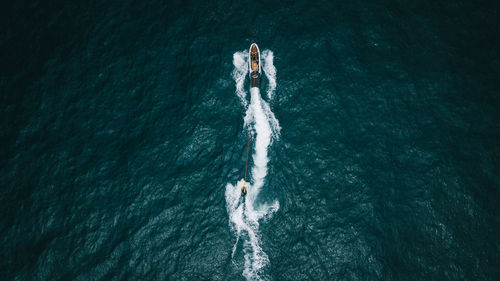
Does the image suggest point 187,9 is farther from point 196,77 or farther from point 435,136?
point 435,136

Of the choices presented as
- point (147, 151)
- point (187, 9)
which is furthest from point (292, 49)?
point (147, 151)

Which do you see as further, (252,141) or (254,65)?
(254,65)

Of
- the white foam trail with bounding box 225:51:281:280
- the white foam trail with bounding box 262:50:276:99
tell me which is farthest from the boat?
the white foam trail with bounding box 262:50:276:99

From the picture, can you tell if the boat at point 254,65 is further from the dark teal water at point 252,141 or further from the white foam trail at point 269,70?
the white foam trail at point 269,70

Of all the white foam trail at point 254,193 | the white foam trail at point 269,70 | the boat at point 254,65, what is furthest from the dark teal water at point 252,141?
the boat at point 254,65

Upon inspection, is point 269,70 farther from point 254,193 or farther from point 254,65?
point 254,193

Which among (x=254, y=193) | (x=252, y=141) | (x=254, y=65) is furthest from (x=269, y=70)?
(x=254, y=193)

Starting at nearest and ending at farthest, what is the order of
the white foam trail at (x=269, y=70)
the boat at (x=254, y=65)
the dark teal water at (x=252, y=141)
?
the dark teal water at (x=252, y=141) < the boat at (x=254, y=65) < the white foam trail at (x=269, y=70)
